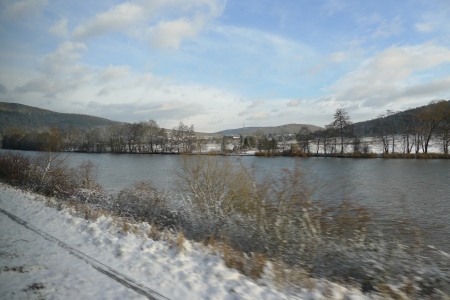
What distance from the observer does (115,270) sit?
18.5ft

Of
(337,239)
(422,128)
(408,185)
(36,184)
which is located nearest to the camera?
(337,239)

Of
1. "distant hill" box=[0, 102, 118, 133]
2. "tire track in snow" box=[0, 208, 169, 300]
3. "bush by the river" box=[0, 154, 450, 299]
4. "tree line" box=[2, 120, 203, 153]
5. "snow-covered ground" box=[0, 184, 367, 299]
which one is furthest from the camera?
"distant hill" box=[0, 102, 118, 133]

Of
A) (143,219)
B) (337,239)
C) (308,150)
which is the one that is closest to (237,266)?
(337,239)

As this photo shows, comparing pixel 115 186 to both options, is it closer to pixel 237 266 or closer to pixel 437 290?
pixel 237 266

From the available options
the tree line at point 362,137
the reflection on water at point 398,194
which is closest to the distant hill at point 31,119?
the tree line at point 362,137

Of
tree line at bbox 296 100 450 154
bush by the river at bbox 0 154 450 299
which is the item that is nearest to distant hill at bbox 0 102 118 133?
tree line at bbox 296 100 450 154

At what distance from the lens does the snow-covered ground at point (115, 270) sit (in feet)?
16.0

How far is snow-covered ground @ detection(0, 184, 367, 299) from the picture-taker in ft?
16.0

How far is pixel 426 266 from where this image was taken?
7414 millimetres

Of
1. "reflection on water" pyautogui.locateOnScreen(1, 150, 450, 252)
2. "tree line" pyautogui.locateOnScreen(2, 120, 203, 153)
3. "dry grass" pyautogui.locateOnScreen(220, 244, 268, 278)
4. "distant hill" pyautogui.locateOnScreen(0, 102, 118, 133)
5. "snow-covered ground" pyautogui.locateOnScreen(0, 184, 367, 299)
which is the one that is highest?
"distant hill" pyautogui.locateOnScreen(0, 102, 118, 133)

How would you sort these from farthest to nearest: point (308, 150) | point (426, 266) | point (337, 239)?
point (308, 150) < point (337, 239) < point (426, 266)

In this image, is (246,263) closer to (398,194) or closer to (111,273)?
(111,273)

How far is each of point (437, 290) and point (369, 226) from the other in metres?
6.05

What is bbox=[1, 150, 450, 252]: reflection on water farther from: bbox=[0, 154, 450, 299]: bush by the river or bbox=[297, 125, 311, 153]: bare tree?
bbox=[297, 125, 311, 153]: bare tree
